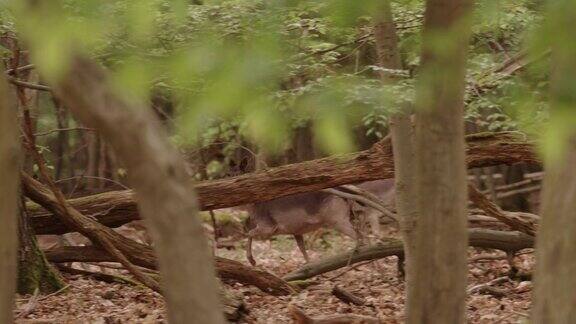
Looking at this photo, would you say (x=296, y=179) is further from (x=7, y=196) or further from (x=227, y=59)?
(x=227, y=59)

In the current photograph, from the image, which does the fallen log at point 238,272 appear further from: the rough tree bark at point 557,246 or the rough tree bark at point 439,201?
the rough tree bark at point 557,246

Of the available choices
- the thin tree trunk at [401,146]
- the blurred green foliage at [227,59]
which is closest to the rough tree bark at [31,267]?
the thin tree trunk at [401,146]

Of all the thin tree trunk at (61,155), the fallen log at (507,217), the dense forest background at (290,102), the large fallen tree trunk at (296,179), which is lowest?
the thin tree trunk at (61,155)

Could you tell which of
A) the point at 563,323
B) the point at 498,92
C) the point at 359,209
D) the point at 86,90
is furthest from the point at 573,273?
the point at 359,209

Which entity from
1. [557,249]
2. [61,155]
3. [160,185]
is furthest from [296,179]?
[61,155]

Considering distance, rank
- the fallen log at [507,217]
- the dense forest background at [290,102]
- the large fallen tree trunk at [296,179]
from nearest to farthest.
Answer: the dense forest background at [290,102] → the large fallen tree trunk at [296,179] → the fallen log at [507,217]

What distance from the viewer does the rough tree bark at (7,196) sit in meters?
4.68

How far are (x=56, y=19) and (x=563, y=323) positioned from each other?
2.76 meters

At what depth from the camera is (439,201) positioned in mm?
4695

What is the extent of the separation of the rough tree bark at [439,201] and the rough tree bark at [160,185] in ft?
4.11

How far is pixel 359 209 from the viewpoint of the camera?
48.7 feet

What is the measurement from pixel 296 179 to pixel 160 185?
20.2 feet

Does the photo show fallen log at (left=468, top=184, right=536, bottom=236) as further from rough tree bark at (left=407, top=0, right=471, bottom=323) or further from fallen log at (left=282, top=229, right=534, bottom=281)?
rough tree bark at (left=407, top=0, right=471, bottom=323)

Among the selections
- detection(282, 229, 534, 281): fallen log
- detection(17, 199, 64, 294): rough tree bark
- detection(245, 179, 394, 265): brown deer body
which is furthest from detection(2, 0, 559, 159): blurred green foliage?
detection(245, 179, 394, 265): brown deer body
